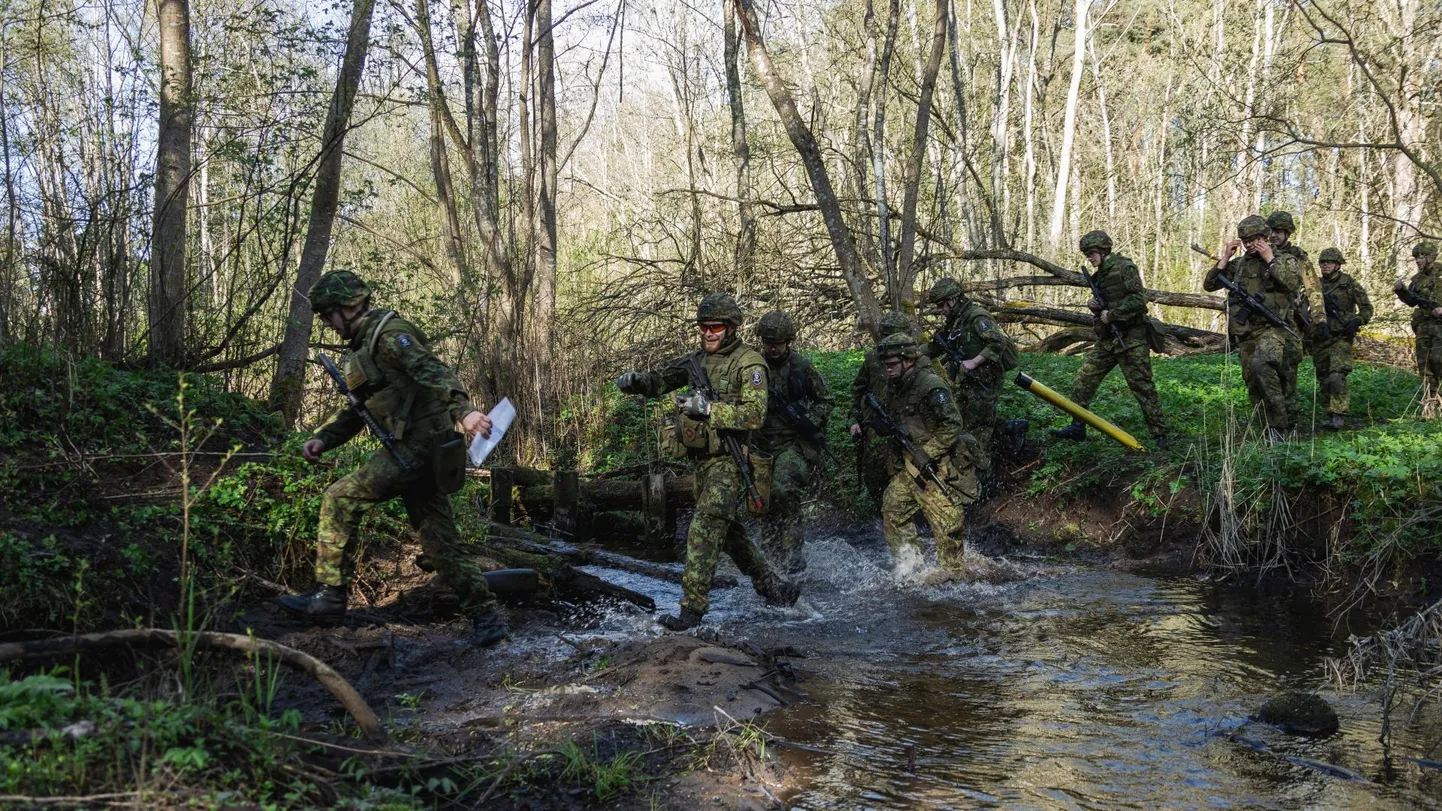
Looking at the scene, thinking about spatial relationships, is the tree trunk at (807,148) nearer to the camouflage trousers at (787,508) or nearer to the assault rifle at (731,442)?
the camouflage trousers at (787,508)

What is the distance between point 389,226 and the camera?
42.7ft

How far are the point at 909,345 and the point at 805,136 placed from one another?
2.88m

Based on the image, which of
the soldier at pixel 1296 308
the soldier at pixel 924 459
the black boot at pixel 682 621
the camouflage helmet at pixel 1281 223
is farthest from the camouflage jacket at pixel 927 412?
the camouflage helmet at pixel 1281 223

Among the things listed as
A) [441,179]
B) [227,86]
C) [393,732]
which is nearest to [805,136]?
[441,179]

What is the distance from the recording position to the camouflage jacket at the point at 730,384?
20.0ft

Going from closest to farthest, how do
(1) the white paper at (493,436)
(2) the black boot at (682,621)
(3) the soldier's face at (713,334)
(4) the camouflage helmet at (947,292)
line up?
(1) the white paper at (493,436) → (2) the black boot at (682,621) → (3) the soldier's face at (713,334) → (4) the camouflage helmet at (947,292)

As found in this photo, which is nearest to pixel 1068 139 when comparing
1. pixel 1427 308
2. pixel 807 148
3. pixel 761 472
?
pixel 1427 308

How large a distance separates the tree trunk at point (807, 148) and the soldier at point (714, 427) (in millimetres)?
3491

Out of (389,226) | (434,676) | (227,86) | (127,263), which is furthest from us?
(389,226)

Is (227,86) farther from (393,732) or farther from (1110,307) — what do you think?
(1110,307)

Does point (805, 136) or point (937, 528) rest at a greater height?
point (805, 136)

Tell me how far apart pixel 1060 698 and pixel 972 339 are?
14.6 feet

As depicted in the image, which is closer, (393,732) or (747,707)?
(393,732)

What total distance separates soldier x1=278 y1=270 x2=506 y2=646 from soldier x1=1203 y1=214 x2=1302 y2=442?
23.0 ft
